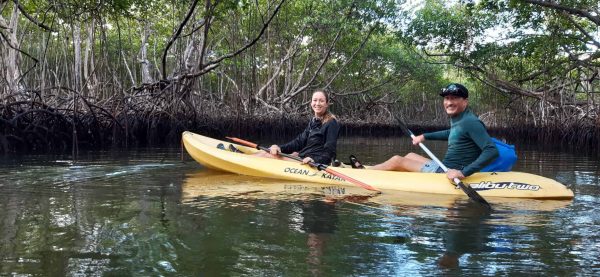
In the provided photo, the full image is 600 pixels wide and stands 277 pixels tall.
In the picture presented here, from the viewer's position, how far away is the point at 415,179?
15.3 ft

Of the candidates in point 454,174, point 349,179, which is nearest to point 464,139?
point 454,174

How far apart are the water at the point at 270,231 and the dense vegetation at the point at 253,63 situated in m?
3.78

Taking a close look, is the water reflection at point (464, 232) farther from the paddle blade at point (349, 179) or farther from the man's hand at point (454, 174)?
the paddle blade at point (349, 179)

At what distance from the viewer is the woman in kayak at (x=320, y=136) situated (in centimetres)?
527

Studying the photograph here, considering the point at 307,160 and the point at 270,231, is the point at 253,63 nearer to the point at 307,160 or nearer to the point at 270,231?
the point at 307,160

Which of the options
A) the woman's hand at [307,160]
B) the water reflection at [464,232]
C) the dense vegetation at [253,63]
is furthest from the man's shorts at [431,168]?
the dense vegetation at [253,63]

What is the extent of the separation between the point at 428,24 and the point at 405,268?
12173 millimetres

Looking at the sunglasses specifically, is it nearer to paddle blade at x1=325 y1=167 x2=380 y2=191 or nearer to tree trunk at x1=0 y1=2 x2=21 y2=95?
paddle blade at x1=325 y1=167 x2=380 y2=191

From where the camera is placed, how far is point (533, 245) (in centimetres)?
286

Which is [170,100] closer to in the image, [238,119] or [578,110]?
[238,119]

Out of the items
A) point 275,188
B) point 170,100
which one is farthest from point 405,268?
point 170,100

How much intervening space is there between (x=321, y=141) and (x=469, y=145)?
1560 mm

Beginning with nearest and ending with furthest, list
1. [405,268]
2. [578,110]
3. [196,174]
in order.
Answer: [405,268] < [196,174] < [578,110]

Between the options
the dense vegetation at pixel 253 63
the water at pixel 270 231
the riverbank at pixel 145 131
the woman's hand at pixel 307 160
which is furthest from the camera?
the dense vegetation at pixel 253 63
